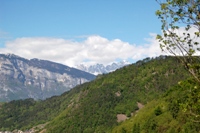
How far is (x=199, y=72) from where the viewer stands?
31.6 m

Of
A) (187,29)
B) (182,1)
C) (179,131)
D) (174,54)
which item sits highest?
(182,1)

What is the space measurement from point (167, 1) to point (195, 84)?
30.9 feet

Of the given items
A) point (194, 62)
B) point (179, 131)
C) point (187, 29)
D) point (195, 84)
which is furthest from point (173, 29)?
point (179, 131)

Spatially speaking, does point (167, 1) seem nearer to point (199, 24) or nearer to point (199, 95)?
point (199, 24)

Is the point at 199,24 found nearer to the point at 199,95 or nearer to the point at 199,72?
the point at 199,72

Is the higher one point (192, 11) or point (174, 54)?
point (192, 11)

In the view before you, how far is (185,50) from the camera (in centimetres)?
3247

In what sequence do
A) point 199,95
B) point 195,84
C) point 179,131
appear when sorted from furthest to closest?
point 179,131
point 195,84
point 199,95

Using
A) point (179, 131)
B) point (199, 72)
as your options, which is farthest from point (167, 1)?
point (179, 131)

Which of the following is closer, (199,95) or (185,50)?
(199,95)

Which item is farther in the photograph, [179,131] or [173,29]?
[179,131]

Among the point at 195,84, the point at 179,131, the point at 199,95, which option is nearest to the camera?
the point at 199,95

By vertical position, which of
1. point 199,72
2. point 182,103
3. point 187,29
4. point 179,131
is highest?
point 187,29

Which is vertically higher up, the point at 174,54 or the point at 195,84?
the point at 174,54
